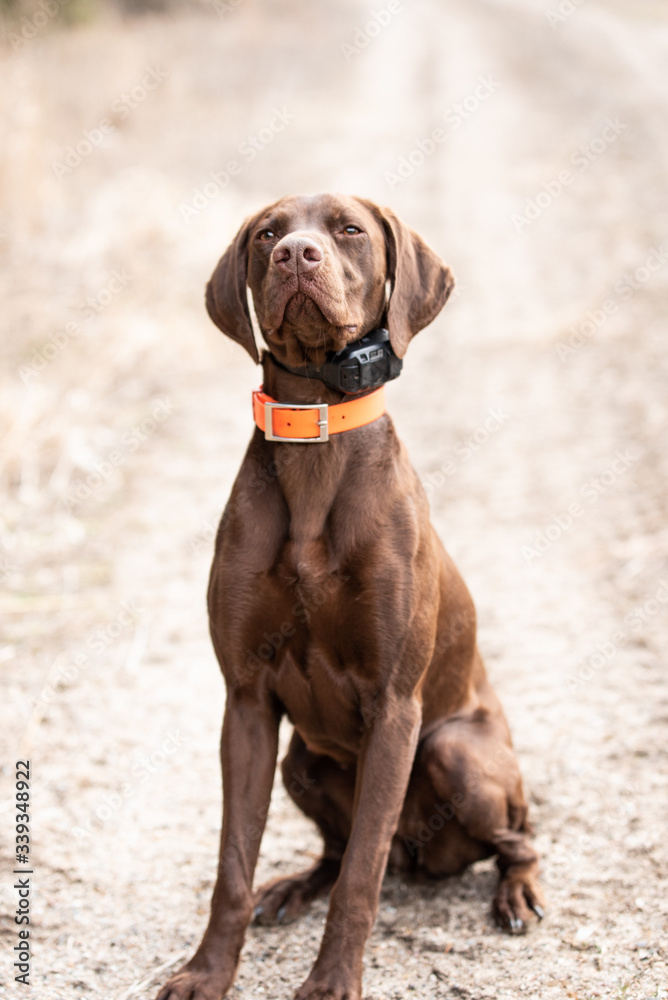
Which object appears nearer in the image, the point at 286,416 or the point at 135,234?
the point at 286,416

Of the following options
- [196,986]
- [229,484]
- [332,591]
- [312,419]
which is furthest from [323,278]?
[229,484]

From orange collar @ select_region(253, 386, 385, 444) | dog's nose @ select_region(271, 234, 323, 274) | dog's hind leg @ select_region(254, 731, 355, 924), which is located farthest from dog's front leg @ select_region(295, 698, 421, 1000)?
dog's nose @ select_region(271, 234, 323, 274)

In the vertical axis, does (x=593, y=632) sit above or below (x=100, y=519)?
below

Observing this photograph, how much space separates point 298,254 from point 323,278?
86 millimetres

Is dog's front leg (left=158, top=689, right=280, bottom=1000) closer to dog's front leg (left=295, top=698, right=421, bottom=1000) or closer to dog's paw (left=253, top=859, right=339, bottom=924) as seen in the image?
dog's front leg (left=295, top=698, right=421, bottom=1000)

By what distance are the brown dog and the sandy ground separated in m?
0.36

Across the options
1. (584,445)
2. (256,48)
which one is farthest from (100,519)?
(256,48)

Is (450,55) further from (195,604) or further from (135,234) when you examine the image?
(195,604)

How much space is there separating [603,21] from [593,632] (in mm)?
22167

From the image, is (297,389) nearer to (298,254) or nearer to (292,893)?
(298,254)

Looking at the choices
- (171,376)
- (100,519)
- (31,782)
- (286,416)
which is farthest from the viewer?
(171,376)

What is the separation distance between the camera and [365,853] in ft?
8.13

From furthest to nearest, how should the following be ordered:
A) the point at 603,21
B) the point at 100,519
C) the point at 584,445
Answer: the point at 603,21, the point at 584,445, the point at 100,519

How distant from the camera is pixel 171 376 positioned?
8.00 metres
